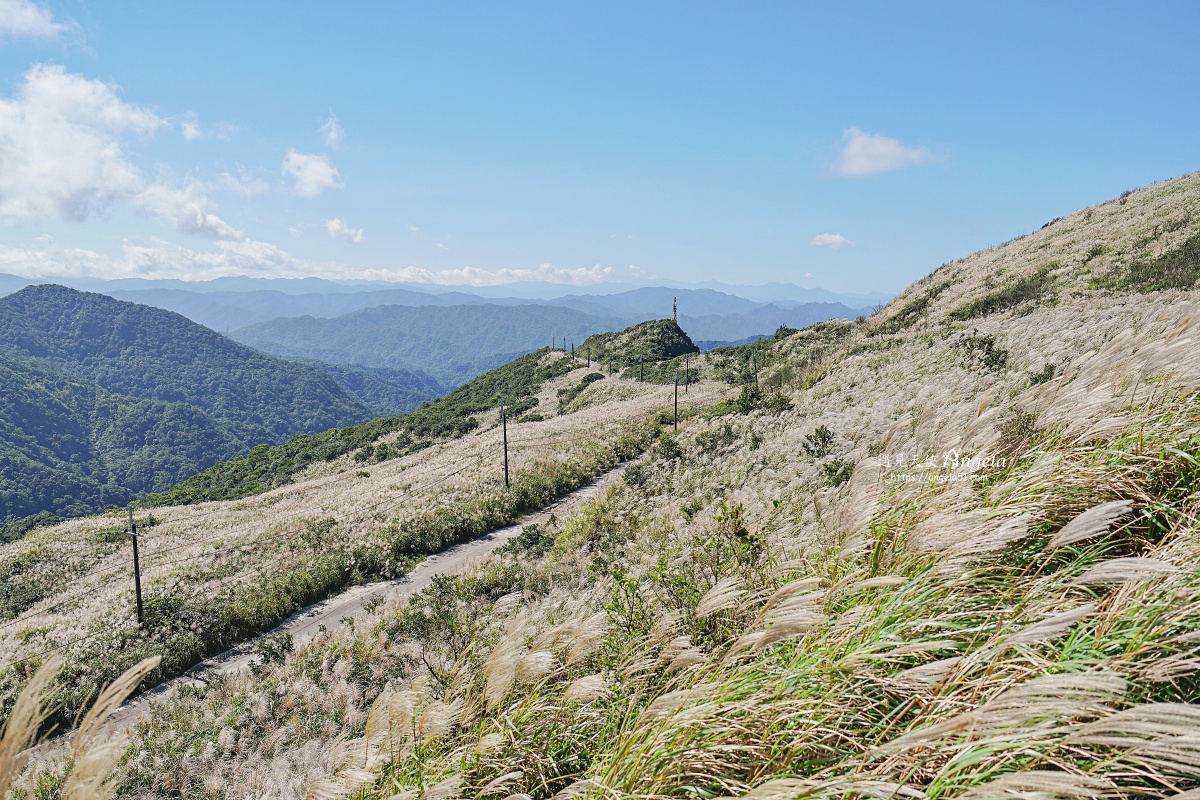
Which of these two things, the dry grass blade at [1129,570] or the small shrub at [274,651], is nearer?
the dry grass blade at [1129,570]

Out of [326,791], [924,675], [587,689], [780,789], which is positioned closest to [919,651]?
[924,675]

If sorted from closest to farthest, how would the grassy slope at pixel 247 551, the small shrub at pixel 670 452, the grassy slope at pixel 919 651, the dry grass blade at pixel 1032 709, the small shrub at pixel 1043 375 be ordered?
1. the dry grass blade at pixel 1032 709
2. the grassy slope at pixel 919 651
3. the small shrub at pixel 1043 375
4. the grassy slope at pixel 247 551
5. the small shrub at pixel 670 452

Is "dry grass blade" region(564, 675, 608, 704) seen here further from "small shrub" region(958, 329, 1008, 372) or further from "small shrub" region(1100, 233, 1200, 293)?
"small shrub" region(1100, 233, 1200, 293)

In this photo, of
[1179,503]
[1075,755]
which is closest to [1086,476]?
[1179,503]

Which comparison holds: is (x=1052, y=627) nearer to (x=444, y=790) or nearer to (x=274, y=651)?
(x=444, y=790)

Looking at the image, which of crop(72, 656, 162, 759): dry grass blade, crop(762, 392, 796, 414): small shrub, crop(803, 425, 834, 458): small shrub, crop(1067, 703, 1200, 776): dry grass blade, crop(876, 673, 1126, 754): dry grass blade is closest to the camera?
crop(1067, 703, 1200, 776): dry grass blade

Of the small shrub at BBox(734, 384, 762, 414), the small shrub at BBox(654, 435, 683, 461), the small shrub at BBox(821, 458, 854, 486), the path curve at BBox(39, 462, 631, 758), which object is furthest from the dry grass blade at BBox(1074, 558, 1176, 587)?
the small shrub at BBox(734, 384, 762, 414)

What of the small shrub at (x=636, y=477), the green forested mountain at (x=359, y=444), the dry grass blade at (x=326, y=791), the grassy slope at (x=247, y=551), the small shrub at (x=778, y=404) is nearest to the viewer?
the dry grass blade at (x=326, y=791)

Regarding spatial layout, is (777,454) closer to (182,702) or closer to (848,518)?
(848,518)

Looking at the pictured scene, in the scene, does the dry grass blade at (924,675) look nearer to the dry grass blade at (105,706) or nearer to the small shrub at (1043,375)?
the dry grass blade at (105,706)

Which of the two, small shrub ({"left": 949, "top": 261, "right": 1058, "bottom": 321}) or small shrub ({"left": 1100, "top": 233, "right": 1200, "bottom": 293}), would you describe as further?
small shrub ({"left": 949, "top": 261, "right": 1058, "bottom": 321})

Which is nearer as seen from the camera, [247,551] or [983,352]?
[983,352]

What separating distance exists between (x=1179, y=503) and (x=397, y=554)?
22.9 metres

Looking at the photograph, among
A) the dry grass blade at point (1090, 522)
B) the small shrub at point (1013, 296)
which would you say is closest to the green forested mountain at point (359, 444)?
the small shrub at point (1013, 296)
